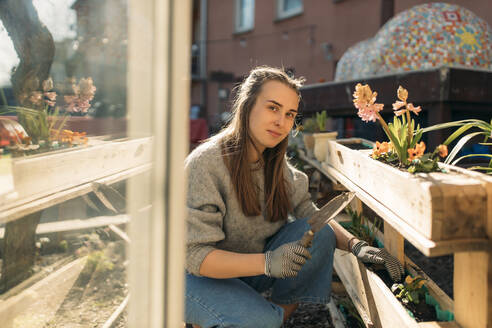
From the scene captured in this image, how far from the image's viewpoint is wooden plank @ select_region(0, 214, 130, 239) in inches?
30.3

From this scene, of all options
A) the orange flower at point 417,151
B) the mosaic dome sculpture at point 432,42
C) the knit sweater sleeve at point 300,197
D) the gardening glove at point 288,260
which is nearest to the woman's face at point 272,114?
the knit sweater sleeve at point 300,197

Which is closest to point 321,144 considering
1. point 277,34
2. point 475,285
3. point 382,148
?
point 382,148

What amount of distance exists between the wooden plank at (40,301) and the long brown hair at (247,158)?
0.96 metres

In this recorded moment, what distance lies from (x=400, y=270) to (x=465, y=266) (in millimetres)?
591

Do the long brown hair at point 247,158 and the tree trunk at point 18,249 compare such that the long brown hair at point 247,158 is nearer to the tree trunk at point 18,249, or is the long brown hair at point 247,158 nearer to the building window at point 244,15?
the tree trunk at point 18,249

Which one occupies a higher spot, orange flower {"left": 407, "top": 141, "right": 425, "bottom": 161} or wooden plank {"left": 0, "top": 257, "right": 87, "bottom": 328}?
orange flower {"left": 407, "top": 141, "right": 425, "bottom": 161}

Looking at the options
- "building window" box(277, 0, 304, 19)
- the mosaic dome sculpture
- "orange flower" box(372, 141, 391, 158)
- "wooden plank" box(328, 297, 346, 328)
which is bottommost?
"wooden plank" box(328, 297, 346, 328)

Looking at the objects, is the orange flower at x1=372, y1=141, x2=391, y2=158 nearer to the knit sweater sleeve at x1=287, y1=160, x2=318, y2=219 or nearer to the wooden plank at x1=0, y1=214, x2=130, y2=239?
the knit sweater sleeve at x1=287, y1=160, x2=318, y2=219

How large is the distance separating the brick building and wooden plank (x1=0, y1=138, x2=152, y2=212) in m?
3.54

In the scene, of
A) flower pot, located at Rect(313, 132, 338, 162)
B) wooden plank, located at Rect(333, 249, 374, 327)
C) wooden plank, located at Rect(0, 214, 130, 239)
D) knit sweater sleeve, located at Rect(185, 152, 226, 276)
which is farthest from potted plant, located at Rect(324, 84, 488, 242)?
flower pot, located at Rect(313, 132, 338, 162)

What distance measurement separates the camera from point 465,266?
1.09 metres

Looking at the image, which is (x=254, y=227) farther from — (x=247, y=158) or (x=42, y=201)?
(x=42, y=201)

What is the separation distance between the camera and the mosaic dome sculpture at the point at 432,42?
2.83 m

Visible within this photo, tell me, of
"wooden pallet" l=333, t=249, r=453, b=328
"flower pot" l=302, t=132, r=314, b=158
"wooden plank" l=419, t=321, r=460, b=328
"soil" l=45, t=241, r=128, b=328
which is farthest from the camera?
"flower pot" l=302, t=132, r=314, b=158
